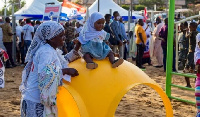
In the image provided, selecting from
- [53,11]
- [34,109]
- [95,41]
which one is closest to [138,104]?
[95,41]

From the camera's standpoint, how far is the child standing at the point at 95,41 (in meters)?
5.19

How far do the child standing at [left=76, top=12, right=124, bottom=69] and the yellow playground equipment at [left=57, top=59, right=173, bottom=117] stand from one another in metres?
0.13

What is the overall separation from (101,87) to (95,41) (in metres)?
0.84

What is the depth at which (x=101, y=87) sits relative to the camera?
4.73m

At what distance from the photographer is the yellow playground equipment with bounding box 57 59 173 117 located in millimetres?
4598

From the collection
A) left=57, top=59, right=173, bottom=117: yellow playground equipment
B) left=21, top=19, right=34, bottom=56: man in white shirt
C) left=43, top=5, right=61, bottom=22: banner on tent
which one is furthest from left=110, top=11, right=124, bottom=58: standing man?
left=57, top=59, right=173, bottom=117: yellow playground equipment

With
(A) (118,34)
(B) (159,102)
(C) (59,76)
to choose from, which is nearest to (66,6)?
(A) (118,34)

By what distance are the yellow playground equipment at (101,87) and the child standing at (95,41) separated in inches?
4.9

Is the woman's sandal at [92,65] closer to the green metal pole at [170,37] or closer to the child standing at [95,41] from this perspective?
the child standing at [95,41]

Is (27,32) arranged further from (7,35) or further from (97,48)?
(97,48)

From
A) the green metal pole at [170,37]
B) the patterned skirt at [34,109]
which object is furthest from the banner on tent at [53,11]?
the patterned skirt at [34,109]

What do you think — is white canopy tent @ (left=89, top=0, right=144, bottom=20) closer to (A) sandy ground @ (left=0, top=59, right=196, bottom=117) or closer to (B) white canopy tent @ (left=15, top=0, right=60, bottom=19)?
(B) white canopy tent @ (left=15, top=0, right=60, bottom=19)

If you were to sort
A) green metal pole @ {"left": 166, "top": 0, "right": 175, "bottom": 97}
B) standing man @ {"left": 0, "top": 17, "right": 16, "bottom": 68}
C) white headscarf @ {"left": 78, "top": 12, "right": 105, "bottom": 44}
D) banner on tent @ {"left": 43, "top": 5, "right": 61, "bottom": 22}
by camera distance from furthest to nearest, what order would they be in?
1. banner on tent @ {"left": 43, "top": 5, "right": 61, "bottom": 22}
2. standing man @ {"left": 0, "top": 17, "right": 16, "bottom": 68}
3. green metal pole @ {"left": 166, "top": 0, "right": 175, "bottom": 97}
4. white headscarf @ {"left": 78, "top": 12, "right": 105, "bottom": 44}

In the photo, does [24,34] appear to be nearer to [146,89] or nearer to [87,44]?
[146,89]
